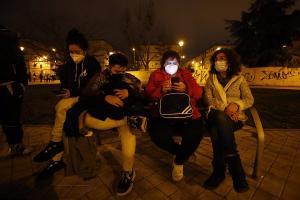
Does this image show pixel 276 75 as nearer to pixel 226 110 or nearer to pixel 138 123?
Result: pixel 226 110

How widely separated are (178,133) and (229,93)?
3.01 feet

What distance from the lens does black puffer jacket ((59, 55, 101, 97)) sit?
2.90 meters

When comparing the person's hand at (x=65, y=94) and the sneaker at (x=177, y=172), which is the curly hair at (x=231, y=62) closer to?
the sneaker at (x=177, y=172)

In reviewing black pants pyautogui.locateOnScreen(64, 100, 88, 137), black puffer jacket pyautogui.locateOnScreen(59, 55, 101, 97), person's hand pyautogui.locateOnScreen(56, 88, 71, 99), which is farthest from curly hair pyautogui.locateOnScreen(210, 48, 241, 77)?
person's hand pyautogui.locateOnScreen(56, 88, 71, 99)

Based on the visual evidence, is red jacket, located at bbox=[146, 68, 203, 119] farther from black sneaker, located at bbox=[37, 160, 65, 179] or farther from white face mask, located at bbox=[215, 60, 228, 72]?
black sneaker, located at bbox=[37, 160, 65, 179]

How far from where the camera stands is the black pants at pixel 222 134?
241cm

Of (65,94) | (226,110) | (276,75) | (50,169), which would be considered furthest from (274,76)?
(50,169)

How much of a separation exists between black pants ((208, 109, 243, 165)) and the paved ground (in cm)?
45

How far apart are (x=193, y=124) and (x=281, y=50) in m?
29.1

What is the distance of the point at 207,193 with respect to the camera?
7.88ft

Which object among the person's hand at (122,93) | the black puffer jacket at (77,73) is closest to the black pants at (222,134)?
the person's hand at (122,93)

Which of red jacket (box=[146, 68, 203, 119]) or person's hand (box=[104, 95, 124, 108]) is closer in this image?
person's hand (box=[104, 95, 124, 108])

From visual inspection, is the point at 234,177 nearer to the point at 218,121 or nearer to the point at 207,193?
the point at 207,193

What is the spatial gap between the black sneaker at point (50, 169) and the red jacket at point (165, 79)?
153cm
